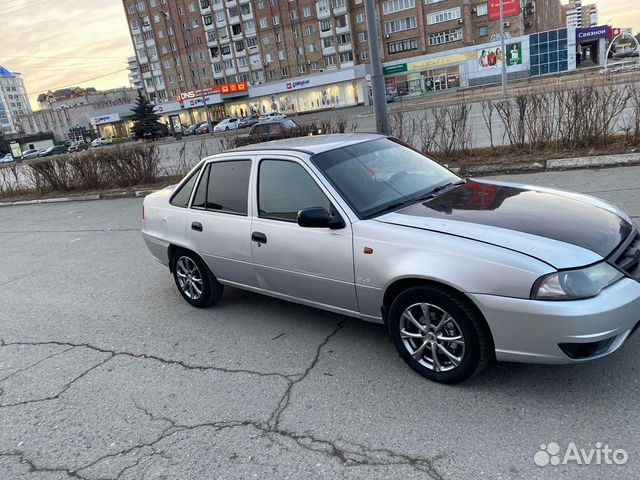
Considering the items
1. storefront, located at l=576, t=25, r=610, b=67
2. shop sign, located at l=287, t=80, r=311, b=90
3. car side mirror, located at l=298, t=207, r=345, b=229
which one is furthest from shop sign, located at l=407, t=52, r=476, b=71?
car side mirror, located at l=298, t=207, r=345, b=229

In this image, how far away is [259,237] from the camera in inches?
164

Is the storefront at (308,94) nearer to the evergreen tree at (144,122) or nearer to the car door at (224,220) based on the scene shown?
the evergreen tree at (144,122)

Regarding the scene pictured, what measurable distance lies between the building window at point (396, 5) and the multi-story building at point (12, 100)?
4513 inches

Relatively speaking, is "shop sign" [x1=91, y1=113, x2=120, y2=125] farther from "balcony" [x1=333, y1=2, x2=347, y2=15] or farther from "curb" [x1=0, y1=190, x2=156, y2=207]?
"curb" [x1=0, y1=190, x2=156, y2=207]

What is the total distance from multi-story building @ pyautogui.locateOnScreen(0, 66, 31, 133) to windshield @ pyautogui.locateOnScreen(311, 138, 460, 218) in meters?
160

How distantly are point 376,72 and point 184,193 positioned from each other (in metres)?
6.05

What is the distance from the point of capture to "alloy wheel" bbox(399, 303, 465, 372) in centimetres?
316

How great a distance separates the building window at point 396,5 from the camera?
6712cm

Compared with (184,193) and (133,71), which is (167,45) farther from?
(184,193)

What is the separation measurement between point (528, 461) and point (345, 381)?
52.5 inches

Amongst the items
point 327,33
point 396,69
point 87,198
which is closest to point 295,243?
point 87,198

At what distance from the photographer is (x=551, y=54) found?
59.9 m

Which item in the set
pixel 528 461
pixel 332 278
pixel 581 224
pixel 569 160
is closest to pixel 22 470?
pixel 332 278

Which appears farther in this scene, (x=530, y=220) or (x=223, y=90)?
(x=223, y=90)
